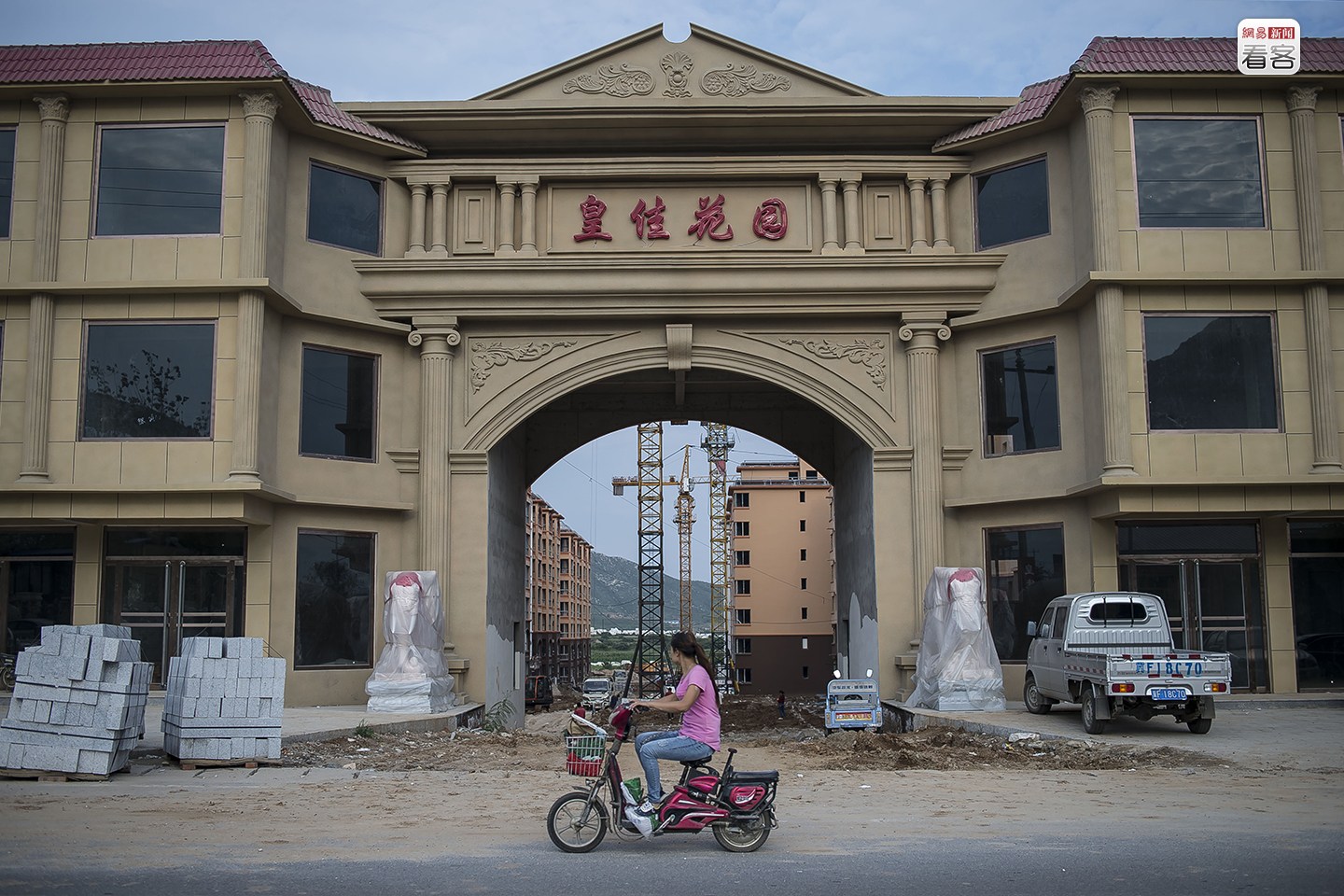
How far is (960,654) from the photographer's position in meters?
18.0

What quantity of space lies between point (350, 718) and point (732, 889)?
1128cm

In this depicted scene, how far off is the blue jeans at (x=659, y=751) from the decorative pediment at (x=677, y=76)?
15104 millimetres

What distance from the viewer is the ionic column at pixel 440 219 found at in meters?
21.2

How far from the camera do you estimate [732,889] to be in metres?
6.89

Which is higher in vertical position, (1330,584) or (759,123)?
(759,123)

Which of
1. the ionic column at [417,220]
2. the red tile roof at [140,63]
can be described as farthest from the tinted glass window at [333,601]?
the red tile roof at [140,63]

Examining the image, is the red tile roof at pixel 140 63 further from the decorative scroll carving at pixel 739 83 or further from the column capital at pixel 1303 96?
the column capital at pixel 1303 96

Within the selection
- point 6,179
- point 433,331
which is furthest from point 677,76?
point 6,179

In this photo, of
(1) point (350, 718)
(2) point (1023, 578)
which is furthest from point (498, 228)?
(2) point (1023, 578)

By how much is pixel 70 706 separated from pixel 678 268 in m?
12.1

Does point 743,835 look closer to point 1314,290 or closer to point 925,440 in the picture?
point 925,440

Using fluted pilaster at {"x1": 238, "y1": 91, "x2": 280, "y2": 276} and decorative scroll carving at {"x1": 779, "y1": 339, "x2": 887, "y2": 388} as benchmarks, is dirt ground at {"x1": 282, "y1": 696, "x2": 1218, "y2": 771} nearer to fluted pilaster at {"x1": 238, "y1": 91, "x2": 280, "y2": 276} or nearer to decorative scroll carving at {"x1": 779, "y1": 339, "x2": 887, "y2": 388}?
decorative scroll carving at {"x1": 779, "y1": 339, "x2": 887, "y2": 388}

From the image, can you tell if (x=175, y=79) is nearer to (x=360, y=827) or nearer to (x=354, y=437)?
(x=354, y=437)

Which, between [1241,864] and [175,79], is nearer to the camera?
[1241,864]
